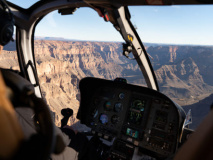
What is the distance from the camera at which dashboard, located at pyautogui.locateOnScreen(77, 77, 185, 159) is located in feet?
7.63

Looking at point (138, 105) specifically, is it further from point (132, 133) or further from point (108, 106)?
point (108, 106)

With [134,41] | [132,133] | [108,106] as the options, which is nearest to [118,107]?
[108,106]

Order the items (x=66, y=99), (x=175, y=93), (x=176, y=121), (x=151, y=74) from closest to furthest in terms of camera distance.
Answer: (x=176, y=121) → (x=151, y=74) → (x=66, y=99) → (x=175, y=93)

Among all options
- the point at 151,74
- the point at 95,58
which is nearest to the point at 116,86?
the point at 151,74

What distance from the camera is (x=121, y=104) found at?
9.30 ft

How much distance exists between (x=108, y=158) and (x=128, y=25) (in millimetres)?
2242

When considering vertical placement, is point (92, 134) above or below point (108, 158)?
above

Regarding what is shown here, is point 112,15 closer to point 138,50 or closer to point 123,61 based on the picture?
point 138,50

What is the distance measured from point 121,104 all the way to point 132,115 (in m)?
0.28

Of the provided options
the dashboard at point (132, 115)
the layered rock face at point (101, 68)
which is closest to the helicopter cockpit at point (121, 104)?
the dashboard at point (132, 115)

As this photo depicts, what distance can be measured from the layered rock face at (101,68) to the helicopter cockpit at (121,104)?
137 ft

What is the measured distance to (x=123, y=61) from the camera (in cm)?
12288

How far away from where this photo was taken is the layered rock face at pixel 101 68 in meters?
49.6

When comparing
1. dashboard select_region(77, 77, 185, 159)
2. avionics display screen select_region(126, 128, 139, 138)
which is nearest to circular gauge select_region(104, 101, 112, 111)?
dashboard select_region(77, 77, 185, 159)
